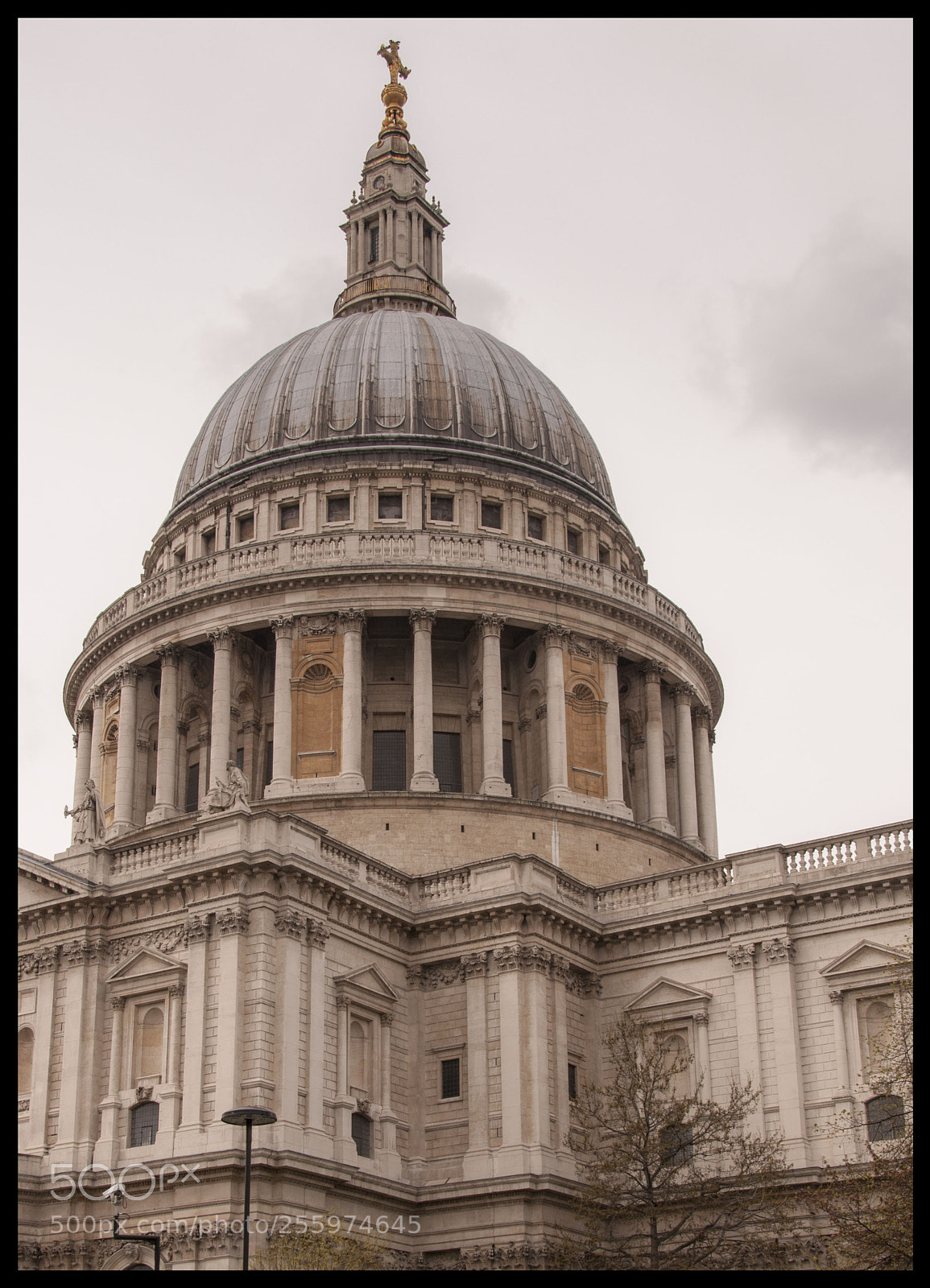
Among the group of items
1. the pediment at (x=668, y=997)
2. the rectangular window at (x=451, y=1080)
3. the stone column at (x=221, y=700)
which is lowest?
the rectangular window at (x=451, y=1080)

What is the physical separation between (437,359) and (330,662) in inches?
667

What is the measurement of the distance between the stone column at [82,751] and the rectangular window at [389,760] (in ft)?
43.6

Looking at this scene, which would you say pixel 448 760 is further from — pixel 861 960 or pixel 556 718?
pixel 861 960

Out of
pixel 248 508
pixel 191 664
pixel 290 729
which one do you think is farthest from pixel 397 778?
pixel 248 508

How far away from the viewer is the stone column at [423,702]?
54250 millimetres

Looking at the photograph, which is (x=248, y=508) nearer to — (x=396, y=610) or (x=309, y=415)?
(x=309, y=415)

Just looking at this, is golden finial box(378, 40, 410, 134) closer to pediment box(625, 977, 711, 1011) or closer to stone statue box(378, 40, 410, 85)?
stone statue box(378, 40, 410, 85)

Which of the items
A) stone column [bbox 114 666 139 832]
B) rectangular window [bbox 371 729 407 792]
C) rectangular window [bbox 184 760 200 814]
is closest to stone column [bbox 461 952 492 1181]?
rectangular window [bbox 371 729 407 792]

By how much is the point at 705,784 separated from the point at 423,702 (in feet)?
46.6

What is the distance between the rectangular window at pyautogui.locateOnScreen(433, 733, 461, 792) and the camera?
5753cm

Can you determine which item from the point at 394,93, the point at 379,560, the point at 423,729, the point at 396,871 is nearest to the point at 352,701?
the point at 423,729

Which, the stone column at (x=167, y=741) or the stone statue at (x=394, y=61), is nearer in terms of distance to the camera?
the stone column at (x=167, y=741)

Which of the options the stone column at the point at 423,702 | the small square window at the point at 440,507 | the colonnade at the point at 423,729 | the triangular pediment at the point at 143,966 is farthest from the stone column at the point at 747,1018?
the small square window at the point at 440,507

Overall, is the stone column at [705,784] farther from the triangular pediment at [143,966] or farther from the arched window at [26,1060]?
the arched window at [26,1060]
